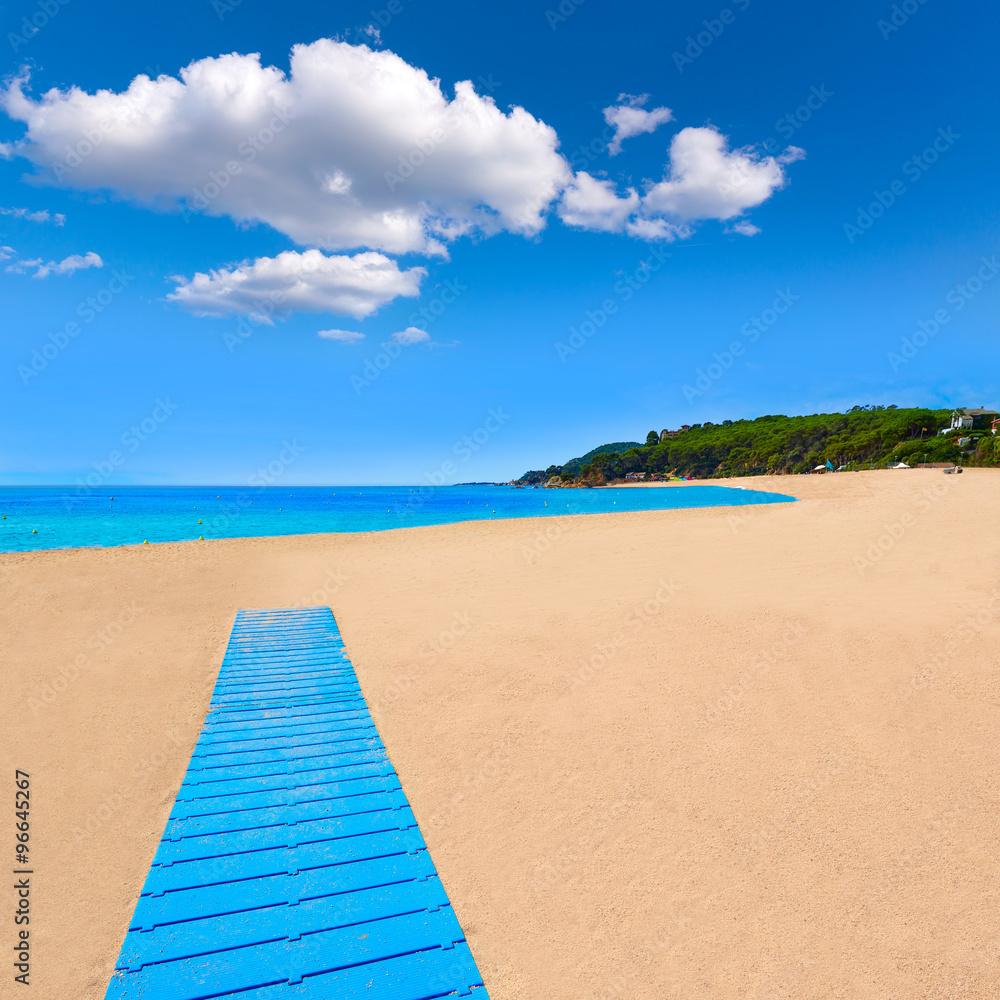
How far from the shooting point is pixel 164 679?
9.88 meters

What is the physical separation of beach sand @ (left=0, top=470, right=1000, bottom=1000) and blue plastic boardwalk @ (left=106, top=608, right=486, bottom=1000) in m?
0.27

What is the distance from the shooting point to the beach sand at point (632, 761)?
4434mm

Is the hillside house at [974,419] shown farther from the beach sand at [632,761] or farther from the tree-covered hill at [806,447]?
the beach sand at [632,761]

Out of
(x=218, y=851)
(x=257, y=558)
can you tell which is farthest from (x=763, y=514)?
(x=218, y=851)

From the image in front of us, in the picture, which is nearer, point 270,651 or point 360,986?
point 360,986

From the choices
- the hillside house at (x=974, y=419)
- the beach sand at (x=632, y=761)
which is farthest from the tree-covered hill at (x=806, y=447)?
Result: the beach sand at (x=632, y=761)

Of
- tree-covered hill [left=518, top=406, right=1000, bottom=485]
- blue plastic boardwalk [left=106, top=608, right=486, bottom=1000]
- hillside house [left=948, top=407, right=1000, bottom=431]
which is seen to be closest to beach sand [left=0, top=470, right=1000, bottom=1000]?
blue plastic boardwalk [left=106, top=608, right=486, bottom=1000]

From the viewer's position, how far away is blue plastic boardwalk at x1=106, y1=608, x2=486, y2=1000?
4.13 meters

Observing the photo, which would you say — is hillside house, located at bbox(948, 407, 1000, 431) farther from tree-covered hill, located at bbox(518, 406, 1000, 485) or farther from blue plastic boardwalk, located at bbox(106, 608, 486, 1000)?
blue plastic boardwalk, located at bbox(106, 608, 486, 1000)

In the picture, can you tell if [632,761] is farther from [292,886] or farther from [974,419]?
[974,419]

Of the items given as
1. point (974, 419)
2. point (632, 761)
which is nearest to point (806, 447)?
point (974, 419)

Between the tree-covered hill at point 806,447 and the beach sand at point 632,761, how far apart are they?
239ft

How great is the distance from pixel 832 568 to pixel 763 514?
15.0m

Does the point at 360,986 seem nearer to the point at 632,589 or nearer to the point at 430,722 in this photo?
the point at 430,722
